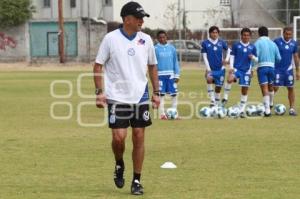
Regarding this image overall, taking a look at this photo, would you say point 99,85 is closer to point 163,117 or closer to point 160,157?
point 160,157

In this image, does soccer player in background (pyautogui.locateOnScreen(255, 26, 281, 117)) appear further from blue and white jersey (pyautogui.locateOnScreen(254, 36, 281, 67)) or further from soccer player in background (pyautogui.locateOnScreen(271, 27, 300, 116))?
soccer player in background (pyautogui.locateOnScreen(271, 27, 300, 116))

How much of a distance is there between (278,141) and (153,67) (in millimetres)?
5063

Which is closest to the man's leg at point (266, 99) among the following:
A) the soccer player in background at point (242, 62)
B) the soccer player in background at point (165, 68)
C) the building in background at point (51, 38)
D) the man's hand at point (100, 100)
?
the soccer player in background at point (242, 62)

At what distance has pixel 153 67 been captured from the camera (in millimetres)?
9305

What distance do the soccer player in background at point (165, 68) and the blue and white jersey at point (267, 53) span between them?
6.71 feet

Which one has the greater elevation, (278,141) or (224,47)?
(224,47)

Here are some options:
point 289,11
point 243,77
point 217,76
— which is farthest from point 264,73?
point 289,11

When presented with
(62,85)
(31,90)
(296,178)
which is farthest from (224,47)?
(62,85)

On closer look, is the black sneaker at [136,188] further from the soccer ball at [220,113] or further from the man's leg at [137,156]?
the soccer ball at [220,113]

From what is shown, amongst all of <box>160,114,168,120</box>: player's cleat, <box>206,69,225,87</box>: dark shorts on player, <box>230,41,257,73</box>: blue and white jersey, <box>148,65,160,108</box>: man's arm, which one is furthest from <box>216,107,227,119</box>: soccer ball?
<box>148,65,160,108</box>: man's arm

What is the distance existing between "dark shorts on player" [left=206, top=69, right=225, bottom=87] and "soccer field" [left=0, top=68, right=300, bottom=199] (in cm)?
110

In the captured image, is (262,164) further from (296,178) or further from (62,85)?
(62,85)

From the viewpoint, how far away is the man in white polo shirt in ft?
29.3

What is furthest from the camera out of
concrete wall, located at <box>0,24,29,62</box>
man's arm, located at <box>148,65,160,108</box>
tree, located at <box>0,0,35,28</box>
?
tree, located at <box>0,0,35,28</box>
